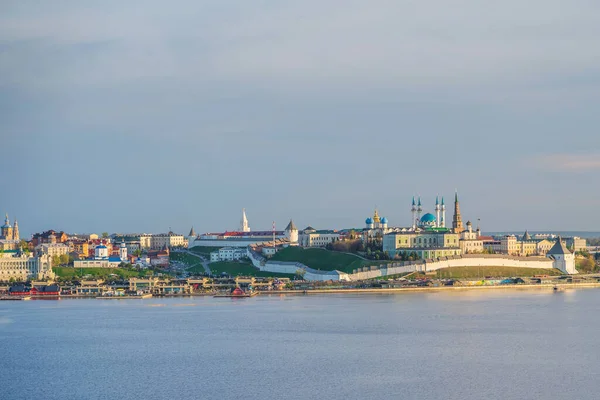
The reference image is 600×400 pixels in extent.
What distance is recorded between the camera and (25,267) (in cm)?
4969

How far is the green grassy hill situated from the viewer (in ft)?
156

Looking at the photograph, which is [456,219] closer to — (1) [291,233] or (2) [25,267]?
(1) [291,233]

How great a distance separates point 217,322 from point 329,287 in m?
13.5

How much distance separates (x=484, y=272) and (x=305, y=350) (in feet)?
80.3

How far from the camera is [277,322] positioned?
29734mm

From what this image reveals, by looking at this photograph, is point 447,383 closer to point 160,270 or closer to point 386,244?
point 386,244

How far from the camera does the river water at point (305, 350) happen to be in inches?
776

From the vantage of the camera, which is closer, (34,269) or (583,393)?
(583,393)

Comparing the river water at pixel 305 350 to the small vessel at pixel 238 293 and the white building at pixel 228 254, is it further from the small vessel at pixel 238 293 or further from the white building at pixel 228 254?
the white building at pixel 228 254

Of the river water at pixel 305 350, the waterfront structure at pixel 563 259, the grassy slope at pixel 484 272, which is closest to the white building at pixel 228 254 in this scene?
the grassy slope at pixel 484 272

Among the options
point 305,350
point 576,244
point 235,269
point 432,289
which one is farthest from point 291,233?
point 305,350

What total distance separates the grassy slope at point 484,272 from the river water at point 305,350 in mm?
10263

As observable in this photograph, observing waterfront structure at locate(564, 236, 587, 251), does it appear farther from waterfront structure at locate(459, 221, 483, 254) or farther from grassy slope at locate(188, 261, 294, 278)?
grassy slope at locate(188, 261, 294, 278)

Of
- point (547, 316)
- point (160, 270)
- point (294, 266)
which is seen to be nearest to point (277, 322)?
point (547, 316)
